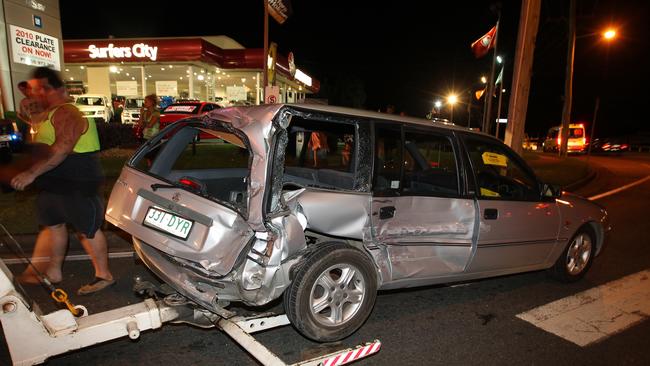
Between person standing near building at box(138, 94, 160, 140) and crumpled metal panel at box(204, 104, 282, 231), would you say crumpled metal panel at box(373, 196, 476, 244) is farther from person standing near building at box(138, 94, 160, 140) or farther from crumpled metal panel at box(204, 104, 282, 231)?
person standing near building at box(138, 94, 160, 140)

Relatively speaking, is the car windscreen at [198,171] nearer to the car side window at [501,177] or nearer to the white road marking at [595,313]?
the car side window at [501,177]

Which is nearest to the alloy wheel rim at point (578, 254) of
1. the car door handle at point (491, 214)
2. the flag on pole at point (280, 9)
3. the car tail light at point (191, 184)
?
the car door handle at point (491, 214)

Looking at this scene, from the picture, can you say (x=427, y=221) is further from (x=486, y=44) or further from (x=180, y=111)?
(x=180, y=111)

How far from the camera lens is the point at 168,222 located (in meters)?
2.81

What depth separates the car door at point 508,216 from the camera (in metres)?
3.79

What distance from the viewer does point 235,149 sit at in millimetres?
15555

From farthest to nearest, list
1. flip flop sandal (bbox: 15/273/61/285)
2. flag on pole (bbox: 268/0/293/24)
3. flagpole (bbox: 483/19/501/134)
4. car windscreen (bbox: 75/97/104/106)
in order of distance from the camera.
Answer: car windscreen (bbox: 75/97/104/106)
flagpole (bbox: 483/19/501/134)
flag on pole (bbox: 268/0/293/24)
flip flop sandal (bbox: 15/273/61/285)

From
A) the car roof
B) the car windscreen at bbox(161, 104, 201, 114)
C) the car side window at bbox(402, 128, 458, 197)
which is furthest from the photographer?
the car windscreen at bbox(161, 104, 201, 114)

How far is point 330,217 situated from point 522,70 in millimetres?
8565

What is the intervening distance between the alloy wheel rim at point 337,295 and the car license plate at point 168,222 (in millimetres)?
937

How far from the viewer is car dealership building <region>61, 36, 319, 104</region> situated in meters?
24.2

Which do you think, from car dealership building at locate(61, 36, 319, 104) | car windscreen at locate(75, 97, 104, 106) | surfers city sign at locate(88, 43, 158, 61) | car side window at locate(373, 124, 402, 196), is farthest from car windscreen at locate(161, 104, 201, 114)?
car side window at locate(373, 124, 402, 196)

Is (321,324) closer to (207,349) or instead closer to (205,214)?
(207,349)

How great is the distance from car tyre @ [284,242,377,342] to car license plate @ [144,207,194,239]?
788 millimetres
